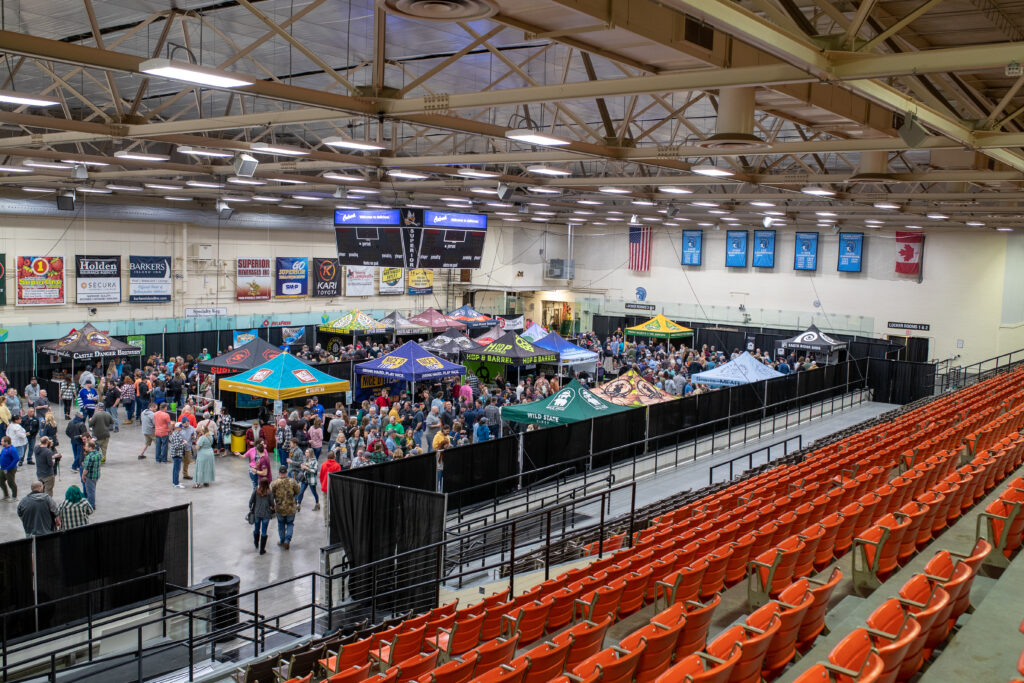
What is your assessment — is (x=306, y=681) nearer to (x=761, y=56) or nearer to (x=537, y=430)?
(x=761, y=56)

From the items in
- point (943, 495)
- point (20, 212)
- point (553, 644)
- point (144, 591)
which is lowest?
point (144, 591)

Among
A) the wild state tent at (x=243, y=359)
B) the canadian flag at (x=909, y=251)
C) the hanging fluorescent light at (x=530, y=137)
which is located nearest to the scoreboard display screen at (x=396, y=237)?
the wild state tent at (x=243, y=359)

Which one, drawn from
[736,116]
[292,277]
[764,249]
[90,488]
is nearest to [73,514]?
[90,488]

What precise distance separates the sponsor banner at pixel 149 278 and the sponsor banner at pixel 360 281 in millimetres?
8100

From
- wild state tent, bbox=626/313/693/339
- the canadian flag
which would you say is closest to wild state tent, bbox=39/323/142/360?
wild state tent, bbox=626/313/693/339

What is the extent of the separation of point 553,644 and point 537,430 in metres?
9.04

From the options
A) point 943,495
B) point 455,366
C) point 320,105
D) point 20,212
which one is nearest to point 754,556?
point 943,495

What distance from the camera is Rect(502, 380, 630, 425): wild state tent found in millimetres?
16578

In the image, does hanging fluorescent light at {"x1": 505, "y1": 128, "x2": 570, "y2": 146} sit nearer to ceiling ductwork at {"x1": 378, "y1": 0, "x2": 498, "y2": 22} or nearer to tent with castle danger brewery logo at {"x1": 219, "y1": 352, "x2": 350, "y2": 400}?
ceiling ductwork at {"x1": 378, "y1": 0, "x2": 498, "y2": 22}

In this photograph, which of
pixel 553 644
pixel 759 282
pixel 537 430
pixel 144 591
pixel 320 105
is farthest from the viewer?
pixel 759 282

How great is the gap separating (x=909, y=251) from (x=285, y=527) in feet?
99.3

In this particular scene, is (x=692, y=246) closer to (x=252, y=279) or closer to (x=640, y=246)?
(x=640, y=246)

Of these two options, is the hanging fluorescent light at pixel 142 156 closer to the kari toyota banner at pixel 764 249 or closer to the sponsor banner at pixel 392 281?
the sponsor banner at pixel 392 281

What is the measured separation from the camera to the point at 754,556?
8086 millimetres
